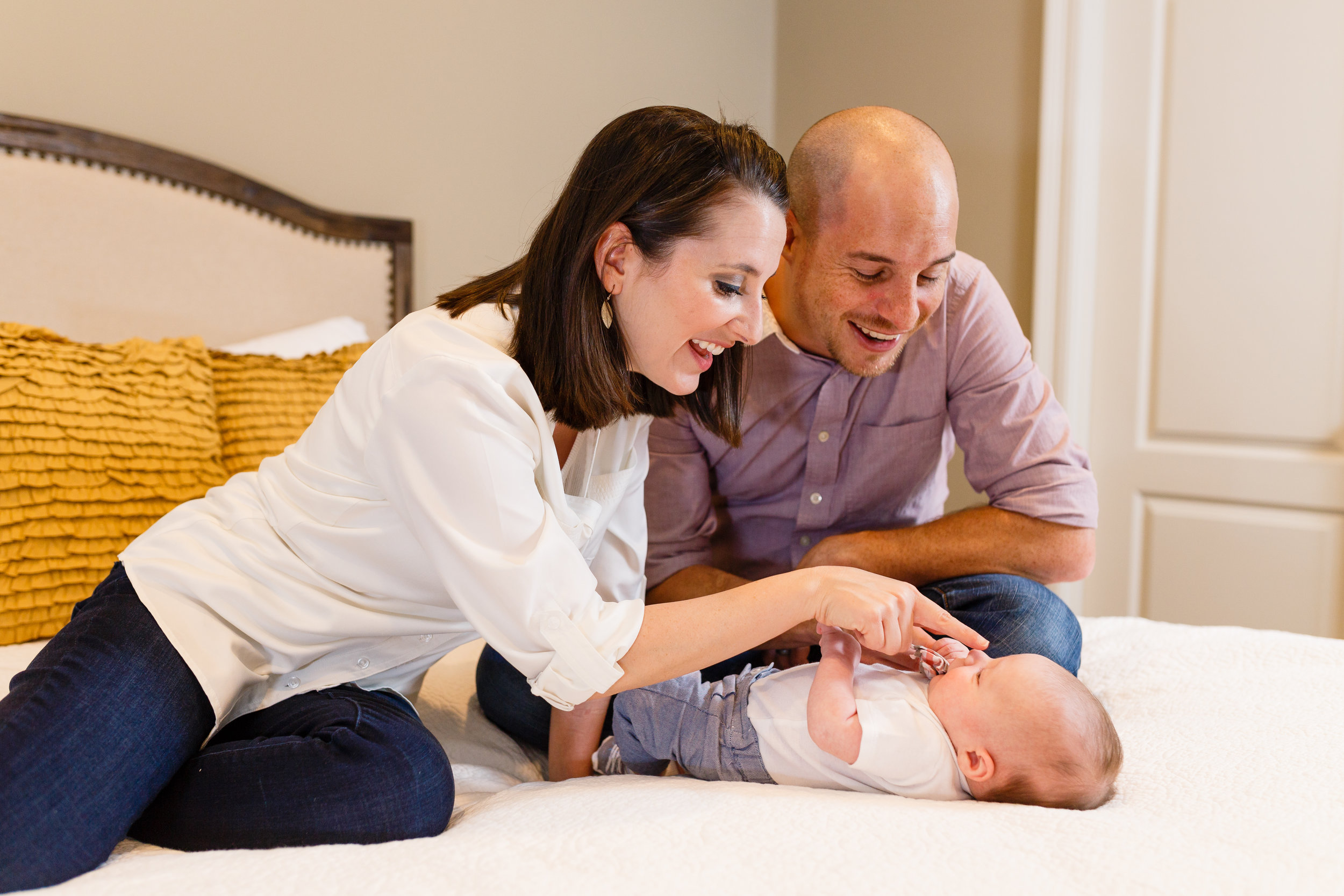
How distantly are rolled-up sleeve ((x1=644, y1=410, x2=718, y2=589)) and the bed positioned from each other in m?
0.39

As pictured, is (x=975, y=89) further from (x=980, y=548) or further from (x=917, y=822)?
(x=917, y=822)

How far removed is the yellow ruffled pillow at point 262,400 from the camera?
176 centimetres

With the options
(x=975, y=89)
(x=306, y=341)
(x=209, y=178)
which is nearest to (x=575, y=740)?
(x=306, y=341)

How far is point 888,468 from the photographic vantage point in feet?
5.33

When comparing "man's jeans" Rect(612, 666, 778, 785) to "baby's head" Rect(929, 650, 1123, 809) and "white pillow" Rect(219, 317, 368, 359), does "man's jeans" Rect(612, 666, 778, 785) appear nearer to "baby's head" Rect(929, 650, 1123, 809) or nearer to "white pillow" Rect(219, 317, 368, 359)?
"baby's head" Rect(929, 650, 1123, 809)

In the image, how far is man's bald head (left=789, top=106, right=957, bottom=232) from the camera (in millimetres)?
1407

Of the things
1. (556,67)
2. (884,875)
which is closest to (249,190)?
(556,67)

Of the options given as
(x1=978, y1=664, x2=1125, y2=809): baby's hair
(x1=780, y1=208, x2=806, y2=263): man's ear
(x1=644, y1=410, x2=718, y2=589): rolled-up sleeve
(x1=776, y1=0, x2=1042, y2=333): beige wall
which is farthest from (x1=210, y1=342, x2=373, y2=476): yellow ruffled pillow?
(x1=776, y1=0, x2=1042, y2=333): beige wall

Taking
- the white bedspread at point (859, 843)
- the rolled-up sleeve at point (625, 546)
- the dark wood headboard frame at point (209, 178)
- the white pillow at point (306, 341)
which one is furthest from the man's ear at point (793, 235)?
the dark wood headboard frame at point (209, 178)

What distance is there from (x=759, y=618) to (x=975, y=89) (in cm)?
225

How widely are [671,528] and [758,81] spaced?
2179 mm

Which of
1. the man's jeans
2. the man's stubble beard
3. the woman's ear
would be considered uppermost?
the woman's ear

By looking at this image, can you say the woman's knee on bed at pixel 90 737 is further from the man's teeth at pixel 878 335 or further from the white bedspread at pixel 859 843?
the man's teeth at pixel 878 335

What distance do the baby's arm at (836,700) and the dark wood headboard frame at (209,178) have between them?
5.22 ft
